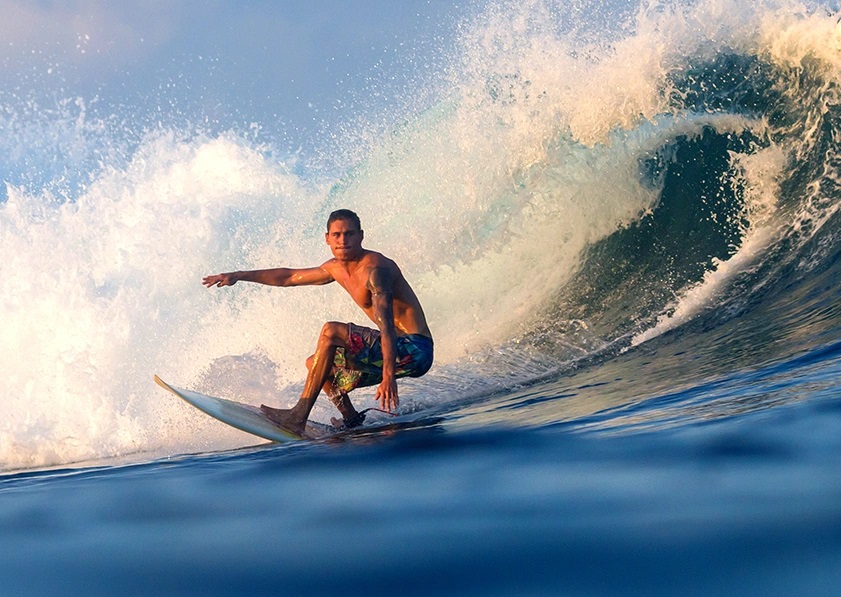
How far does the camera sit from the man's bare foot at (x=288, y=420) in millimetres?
5200

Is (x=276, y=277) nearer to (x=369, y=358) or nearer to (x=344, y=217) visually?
(x=344, y=217)

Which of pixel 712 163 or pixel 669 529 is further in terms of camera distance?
pixel 712 163

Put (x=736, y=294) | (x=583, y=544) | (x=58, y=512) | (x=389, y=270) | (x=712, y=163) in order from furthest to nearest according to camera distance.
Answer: (x=712, y=163) → (x=736, y=294) → (x=389, y=270) → (x=58, y=512) → (x=583, y=544)

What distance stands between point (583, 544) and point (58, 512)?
1912 mm

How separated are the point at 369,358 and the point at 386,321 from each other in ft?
1.37

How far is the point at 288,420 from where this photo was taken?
5.29 meters

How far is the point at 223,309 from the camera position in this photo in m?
9.31

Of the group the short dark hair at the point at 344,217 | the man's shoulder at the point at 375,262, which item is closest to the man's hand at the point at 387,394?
the man's shoulder at the point at 375,262

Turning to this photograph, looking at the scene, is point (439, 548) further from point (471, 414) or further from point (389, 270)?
point (389, 270)

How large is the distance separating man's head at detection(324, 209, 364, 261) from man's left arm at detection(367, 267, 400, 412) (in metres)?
0.22

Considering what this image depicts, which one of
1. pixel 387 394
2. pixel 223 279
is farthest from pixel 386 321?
pixel 223 279

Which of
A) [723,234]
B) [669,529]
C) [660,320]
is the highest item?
[723,234]

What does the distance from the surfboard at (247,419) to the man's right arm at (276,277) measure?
79cm

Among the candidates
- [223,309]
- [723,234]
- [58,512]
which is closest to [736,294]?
[723,234]
